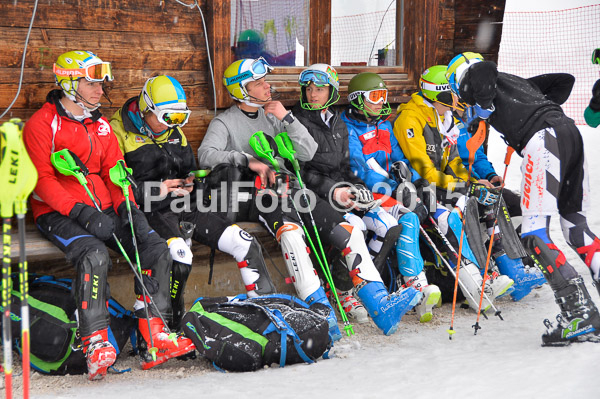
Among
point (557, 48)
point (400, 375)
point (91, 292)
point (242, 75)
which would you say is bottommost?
point (400, 375)

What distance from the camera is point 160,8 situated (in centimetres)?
510

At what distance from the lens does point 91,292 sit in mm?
3723

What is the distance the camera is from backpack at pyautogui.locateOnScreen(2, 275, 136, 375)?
3.78m

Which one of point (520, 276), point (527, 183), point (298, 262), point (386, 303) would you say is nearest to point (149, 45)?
point (298, 262)

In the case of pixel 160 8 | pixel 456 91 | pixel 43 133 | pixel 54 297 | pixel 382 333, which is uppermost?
pixel 160 8

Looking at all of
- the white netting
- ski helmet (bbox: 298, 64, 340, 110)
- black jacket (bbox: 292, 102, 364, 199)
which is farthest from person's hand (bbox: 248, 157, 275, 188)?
the white netting

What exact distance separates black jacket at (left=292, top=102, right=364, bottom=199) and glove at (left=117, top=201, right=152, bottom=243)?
147 cm

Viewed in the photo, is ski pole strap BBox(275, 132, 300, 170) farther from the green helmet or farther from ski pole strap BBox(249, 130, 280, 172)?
the green helmet

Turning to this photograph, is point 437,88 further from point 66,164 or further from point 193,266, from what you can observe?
point 66,164

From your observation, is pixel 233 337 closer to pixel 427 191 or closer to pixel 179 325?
pixel 179 325

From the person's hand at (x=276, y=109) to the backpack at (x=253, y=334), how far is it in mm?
1541

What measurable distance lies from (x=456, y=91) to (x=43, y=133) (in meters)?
2.68

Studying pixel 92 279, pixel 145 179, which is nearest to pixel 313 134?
pixel 145 179

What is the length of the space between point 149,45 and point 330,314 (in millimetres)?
2411
